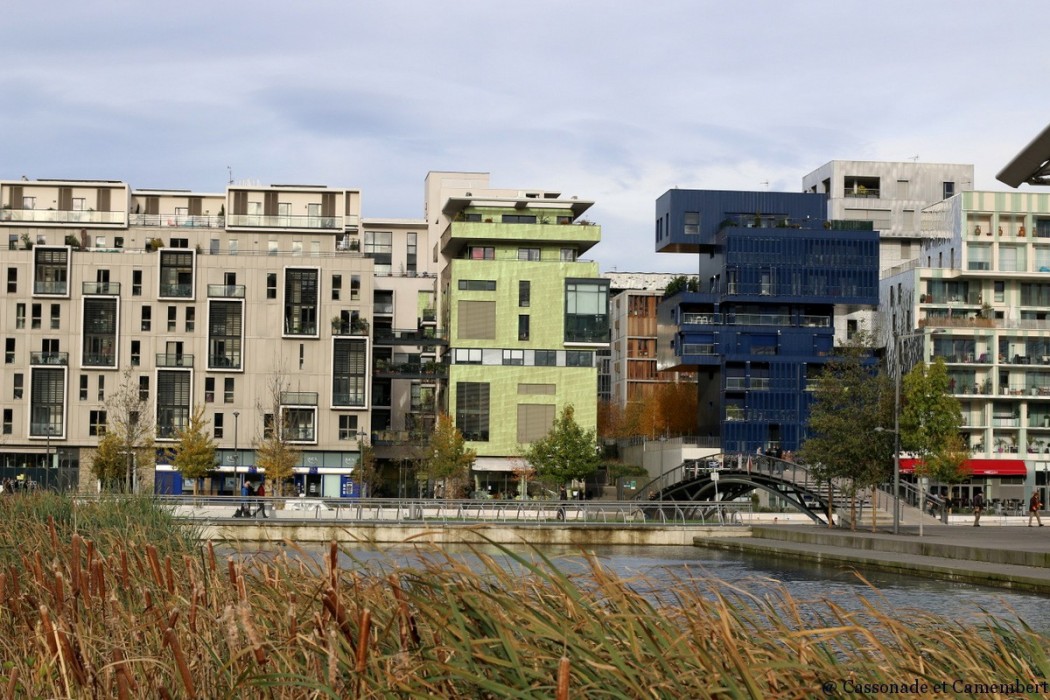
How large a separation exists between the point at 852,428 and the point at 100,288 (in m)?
45.9

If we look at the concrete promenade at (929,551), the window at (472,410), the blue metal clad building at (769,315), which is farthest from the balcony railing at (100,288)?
the concrete promenade at (929,551)

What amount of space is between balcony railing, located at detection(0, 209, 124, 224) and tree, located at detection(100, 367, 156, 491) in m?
12.8

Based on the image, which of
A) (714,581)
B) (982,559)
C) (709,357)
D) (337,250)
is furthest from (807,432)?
(714,581)

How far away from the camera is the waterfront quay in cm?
4869

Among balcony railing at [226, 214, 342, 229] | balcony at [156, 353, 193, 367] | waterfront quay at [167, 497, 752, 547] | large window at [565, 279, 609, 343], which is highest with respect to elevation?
balcony railing at [226, 214, 342, 229]

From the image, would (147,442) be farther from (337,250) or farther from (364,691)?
(364,691)

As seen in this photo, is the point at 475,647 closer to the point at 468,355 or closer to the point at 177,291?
the point at 177,291

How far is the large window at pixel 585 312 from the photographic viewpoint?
86.2 m

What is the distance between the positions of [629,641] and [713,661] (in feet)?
1.22

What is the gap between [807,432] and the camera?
86.9 metres

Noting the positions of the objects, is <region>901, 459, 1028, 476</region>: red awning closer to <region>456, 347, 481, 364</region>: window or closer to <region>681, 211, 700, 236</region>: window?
<region>681, 211, 700, 236</region>: window

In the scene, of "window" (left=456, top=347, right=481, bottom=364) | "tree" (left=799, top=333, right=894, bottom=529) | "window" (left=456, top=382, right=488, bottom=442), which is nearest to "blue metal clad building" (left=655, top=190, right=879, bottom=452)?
"window" (left=456, top=347, right=481, bottom=364)

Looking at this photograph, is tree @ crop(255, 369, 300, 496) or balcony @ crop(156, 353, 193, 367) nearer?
tree @ crop(255, 369, 300, 496)

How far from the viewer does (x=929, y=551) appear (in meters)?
36.7
